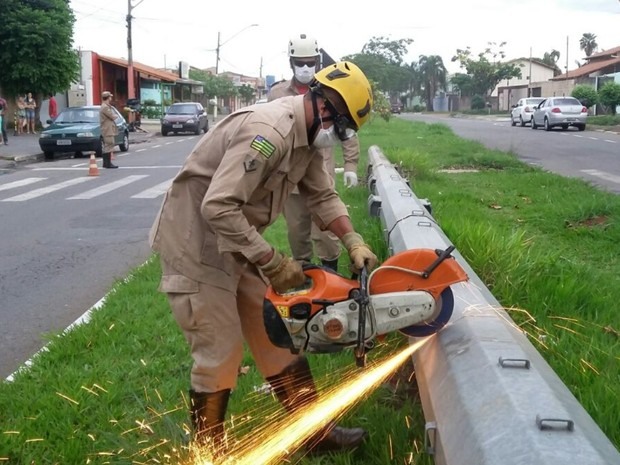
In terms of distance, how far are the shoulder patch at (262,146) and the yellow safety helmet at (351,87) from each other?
36 cm

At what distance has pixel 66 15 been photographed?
33.7m

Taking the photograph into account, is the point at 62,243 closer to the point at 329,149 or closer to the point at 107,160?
the point at 329,149

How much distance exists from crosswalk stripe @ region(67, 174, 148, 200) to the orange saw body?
34.9ft

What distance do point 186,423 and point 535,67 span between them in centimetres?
10769

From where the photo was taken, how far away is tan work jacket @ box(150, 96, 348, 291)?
2.87 metres

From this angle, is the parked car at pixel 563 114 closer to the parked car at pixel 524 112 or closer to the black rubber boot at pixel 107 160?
the parked car at pixel 524 112

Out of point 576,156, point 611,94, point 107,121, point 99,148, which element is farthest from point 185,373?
point 611,94

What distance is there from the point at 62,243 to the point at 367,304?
6.72m

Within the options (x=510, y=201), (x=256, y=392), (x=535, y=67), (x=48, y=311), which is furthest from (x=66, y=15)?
(x=535, y=67)

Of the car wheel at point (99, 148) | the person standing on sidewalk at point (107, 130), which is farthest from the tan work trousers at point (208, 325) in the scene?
the car wheel at point (99, 148)

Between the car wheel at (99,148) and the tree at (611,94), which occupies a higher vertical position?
the tree at (611,94)

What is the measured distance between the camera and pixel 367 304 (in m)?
2.93

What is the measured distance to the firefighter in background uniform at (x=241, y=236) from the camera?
114 inches

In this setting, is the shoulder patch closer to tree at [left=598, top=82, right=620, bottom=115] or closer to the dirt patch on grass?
the dirt patch on grass
